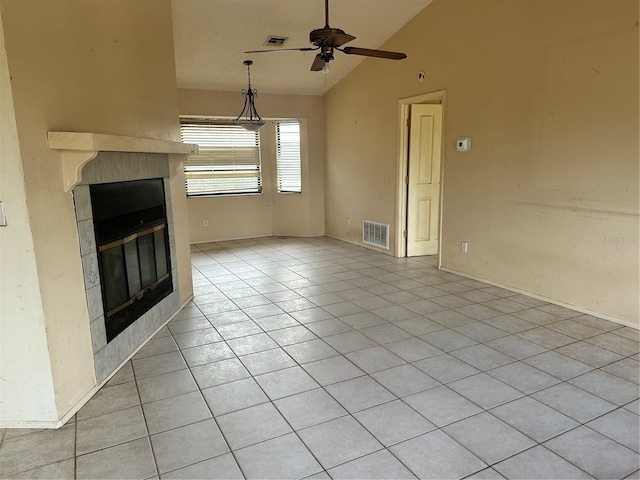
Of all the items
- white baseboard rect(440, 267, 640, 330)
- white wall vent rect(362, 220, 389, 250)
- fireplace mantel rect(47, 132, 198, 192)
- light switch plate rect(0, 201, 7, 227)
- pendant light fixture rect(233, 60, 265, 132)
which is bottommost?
white baseboard rect(440, 267, 640, 330)

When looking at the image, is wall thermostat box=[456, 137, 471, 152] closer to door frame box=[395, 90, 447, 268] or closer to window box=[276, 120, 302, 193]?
door frame box=[395, 90, 447, 268]

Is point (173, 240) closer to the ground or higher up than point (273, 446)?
higher up

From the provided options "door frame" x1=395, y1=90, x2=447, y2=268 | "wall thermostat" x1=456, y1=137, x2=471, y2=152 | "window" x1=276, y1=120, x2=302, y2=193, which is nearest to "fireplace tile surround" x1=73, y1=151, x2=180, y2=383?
"wall thermostat" x1=456, y1=137, x2=471, y2=152

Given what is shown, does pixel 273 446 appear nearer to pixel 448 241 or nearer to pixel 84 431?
pixel 84 431

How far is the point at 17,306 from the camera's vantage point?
202cm

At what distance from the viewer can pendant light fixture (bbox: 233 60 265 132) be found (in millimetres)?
5594

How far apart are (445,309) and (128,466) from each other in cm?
278

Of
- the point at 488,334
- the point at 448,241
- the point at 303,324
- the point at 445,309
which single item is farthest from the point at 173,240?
the point at 448,241

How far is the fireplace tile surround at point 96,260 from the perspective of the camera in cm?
238

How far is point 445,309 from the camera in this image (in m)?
3.74

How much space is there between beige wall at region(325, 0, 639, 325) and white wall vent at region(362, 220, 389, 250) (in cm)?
116

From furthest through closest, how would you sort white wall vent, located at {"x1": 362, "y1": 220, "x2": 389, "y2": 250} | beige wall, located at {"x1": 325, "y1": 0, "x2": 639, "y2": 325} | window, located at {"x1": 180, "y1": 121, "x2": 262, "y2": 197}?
window, located at {"x1": 180, "y1": 121, "x2": 262, "y2": 197}
white wall vent, located at {"x1": 362, "y1": 220, "x2": 389, "y2": 250}
beige wall, located at {"x1": 325, "y1": 0, "x2": 639, "y2": 325}

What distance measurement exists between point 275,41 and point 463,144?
261cm

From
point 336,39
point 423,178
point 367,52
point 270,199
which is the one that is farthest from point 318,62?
point 270,199
